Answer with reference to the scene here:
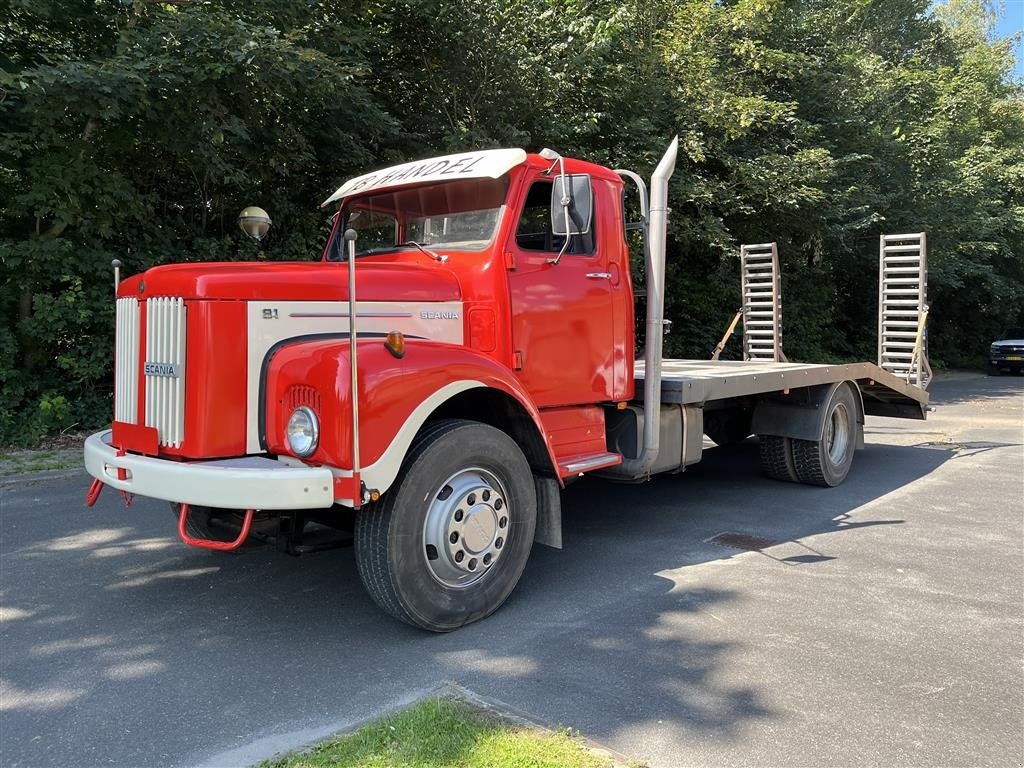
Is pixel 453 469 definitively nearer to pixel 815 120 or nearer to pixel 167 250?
pixel 167 250

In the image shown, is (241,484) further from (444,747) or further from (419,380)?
(444,747)

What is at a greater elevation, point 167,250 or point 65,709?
point 167,250

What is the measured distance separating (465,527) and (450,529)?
0.09 meters

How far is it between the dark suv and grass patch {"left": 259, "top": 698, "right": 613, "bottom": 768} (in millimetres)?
28544

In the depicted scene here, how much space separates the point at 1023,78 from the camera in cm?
3114

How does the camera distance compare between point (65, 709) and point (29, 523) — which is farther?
point (29, 523)

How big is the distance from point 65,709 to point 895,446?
9.75m

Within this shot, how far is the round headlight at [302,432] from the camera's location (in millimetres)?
3375

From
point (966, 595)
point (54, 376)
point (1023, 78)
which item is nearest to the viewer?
point (966, 595)

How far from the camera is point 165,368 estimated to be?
3.62m

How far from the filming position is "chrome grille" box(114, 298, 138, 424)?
3.86 m

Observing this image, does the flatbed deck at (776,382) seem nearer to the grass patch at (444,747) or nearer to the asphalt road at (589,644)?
the asphalt road at (589,644)

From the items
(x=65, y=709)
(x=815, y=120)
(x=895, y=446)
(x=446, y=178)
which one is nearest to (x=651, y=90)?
(x=815, y=120)

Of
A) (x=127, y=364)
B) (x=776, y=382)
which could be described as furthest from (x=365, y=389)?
(x=776, y=382)
